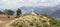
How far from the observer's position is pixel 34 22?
Answer: 1013cm

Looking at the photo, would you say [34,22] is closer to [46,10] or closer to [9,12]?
[46,10]

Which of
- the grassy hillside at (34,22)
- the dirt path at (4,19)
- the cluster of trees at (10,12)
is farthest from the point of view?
the cluster of trees at (10,12)

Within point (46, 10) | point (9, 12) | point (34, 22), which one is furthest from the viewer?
point (9, 12)

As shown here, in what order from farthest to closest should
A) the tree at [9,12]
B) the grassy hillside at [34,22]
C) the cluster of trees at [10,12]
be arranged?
the tree at [9,12], the cluster of trees at [10,12], the grassy hillside at [34,22]

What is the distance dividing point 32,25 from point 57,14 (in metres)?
2.13

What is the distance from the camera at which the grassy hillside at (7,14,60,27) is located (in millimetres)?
10133

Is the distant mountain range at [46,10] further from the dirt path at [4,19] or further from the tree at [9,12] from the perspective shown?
the dirt path at [4,19]

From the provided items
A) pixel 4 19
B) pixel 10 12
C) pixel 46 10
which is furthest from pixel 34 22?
pixel 4 19

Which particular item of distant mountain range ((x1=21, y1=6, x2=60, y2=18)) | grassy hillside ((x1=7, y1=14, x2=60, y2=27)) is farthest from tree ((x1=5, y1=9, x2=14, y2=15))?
grassy hillside ((x1=7, y1=14, x2=60, y2=27))

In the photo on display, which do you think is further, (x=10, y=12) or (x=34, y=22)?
(x=10, y=12)

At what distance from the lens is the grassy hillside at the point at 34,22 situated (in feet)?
33.2

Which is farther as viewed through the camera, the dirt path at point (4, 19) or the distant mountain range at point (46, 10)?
the distant mountain range at point (46, 10)

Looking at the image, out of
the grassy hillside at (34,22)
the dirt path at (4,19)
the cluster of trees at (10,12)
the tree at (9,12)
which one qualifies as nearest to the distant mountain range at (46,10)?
the cluster of trees at (10,12)

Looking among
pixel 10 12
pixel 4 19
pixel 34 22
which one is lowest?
pixel 34 22
